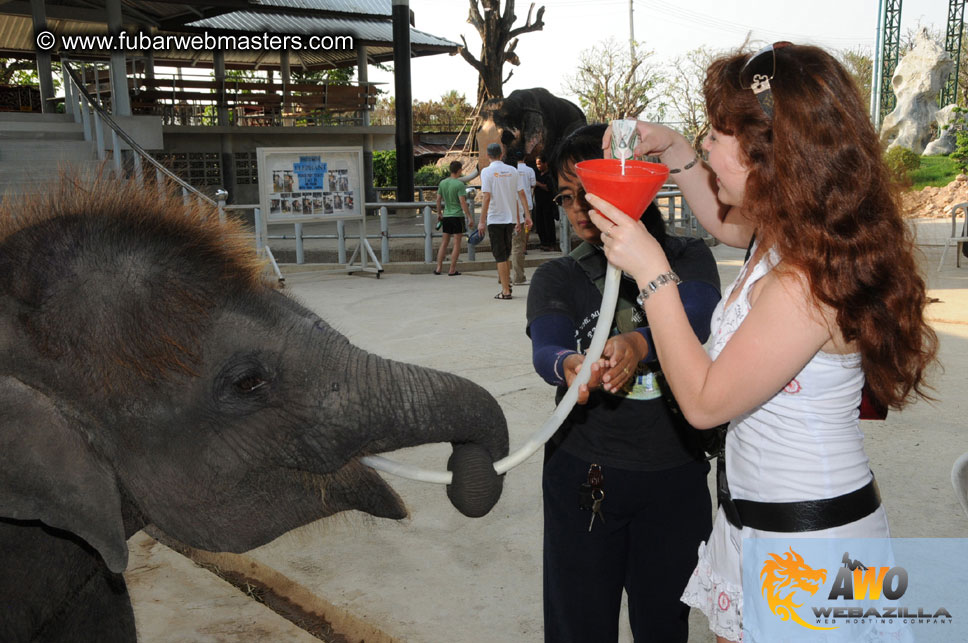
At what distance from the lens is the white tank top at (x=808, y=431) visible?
1.83 meters

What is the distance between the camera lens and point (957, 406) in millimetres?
6062

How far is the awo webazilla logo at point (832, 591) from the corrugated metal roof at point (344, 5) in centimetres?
2450

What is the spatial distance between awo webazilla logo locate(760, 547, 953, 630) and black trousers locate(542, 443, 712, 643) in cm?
61

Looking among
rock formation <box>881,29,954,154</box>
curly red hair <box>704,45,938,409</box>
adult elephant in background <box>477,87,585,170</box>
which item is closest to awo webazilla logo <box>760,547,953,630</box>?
curly red hair <box>704,45,938,409</box>

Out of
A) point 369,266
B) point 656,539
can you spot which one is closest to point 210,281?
point 656,539

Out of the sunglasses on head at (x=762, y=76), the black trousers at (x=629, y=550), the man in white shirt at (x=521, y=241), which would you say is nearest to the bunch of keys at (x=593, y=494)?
the black trousers at (x=629, y=550)

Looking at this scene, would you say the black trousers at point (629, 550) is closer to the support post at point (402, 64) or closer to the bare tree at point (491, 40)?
the support post at point (402, 64)

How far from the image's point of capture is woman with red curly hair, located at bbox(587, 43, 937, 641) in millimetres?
1689

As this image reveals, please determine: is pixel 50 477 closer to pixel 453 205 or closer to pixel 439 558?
pixel 439 558

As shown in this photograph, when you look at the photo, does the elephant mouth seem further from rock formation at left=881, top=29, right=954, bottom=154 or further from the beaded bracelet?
rock formation at left=881, top=29, right=954, bottom=154

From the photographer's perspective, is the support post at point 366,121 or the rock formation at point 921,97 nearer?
the support post at point 366,121

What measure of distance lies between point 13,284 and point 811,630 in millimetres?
1999

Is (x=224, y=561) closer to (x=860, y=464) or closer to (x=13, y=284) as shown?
(x=13, y=284)

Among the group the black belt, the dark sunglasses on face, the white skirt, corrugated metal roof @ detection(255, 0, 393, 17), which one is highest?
corrugated metal roof @ detection(255, 0, 393, 17)
